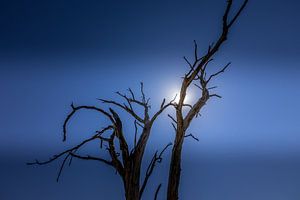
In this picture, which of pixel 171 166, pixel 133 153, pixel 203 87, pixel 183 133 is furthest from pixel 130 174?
pixel 203 87

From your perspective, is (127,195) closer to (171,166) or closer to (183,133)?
(171,166)

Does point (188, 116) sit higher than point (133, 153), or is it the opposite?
point (188, 116)

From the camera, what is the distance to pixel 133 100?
1932 mm

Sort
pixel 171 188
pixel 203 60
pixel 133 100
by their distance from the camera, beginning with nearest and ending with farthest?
pixel 171 188
pixel 203 60
pixel 133 100

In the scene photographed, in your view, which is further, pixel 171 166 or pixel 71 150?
pixel 71 150

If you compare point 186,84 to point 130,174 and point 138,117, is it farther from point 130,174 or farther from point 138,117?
point 130,174

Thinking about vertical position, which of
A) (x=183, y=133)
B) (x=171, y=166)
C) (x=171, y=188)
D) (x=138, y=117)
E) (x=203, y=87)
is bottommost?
(x=171, y=188)

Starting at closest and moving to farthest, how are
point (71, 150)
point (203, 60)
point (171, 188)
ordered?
1. point (171, 188)
2. point (203, 60)
3. point (71, 150)

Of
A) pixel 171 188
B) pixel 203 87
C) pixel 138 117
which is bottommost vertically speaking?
pixel 171 188

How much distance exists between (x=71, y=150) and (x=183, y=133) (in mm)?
628

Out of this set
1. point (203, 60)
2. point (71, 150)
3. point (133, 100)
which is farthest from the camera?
point (133, 100)

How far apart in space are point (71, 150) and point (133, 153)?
15.4 inches

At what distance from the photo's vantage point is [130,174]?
1582 mm

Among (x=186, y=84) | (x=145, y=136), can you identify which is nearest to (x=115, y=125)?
(x=145, y=136)
